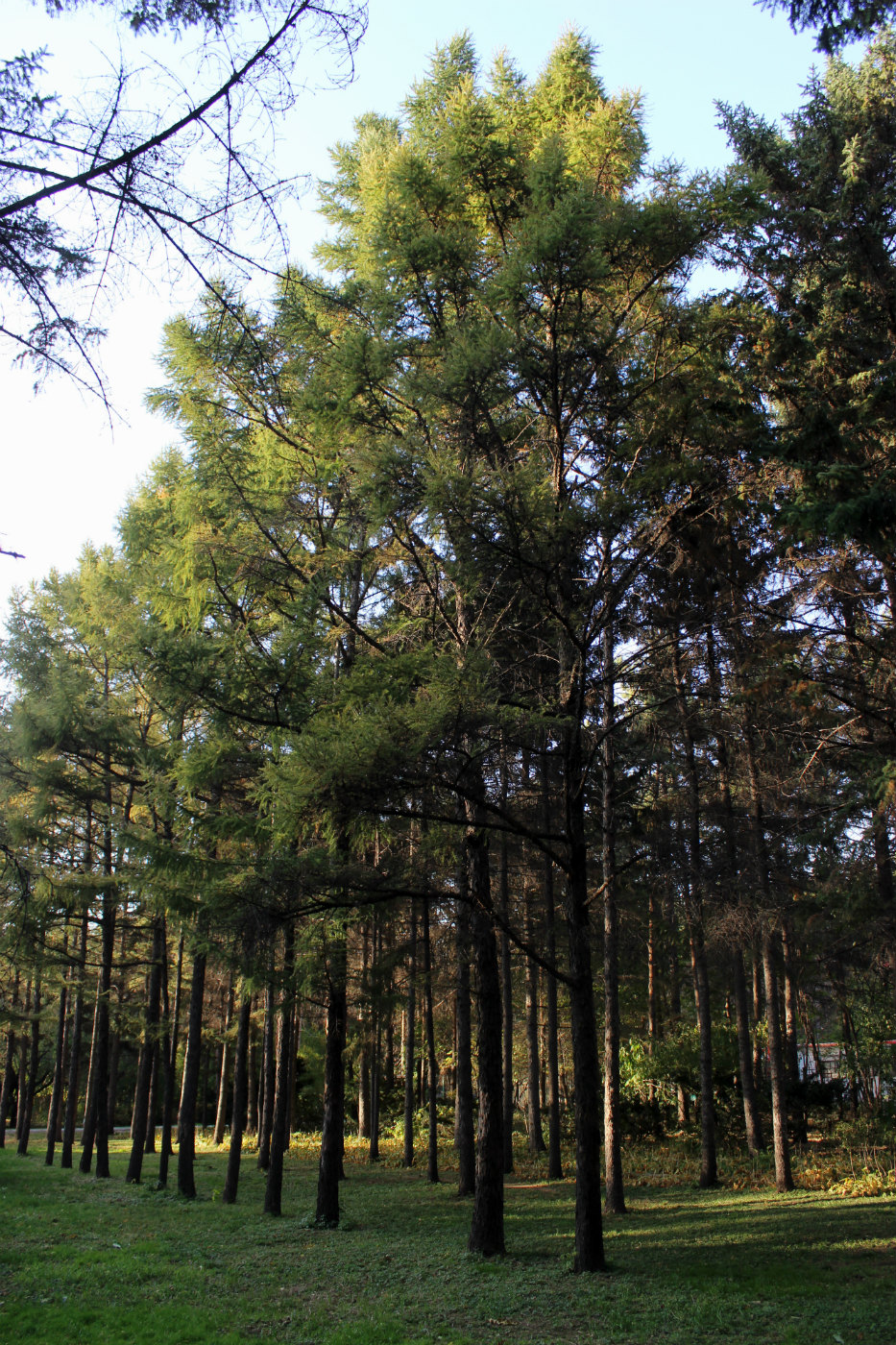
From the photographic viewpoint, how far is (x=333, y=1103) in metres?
12.0

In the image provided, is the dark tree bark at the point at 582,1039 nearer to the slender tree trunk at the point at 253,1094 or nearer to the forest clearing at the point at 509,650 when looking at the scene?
the forest clearing at the point at 509,650

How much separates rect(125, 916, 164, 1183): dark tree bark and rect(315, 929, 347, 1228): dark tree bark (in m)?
5.81

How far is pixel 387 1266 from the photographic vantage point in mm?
8695

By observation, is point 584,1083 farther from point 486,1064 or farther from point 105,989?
point 105,989

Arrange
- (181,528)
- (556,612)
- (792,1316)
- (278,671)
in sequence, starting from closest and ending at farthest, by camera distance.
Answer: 1. (792,1316)
2. (556,612)
3. (278,671)
4. (181,528)

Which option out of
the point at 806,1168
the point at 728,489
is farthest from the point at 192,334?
the point at 806,1168

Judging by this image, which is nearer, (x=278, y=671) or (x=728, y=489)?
(x=728, y=489)

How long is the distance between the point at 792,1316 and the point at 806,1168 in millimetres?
9020

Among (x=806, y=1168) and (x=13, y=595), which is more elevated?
(x=13, y=595)

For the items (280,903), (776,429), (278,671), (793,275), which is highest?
(793,275)

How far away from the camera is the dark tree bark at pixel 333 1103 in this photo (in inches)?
449

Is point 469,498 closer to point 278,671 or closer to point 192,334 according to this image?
point 278,671

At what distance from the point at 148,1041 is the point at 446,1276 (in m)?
11.7

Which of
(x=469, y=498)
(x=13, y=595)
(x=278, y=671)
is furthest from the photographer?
(x=13, y=595)
